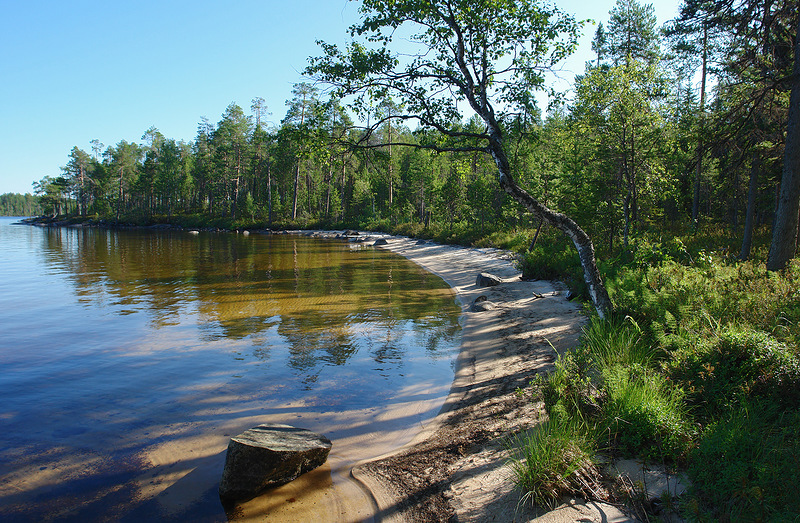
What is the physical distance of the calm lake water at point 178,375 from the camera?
571 centimetres

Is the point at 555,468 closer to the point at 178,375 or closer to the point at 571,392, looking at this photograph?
the point at 571,392

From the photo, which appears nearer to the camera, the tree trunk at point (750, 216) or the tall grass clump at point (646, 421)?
the tall grass clump at point (646, 421)

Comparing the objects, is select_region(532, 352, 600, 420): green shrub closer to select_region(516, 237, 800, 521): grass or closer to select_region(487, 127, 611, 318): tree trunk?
select_region(516, 237, 800, 521): grass

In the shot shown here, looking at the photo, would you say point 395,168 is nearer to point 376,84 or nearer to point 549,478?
point 376,84

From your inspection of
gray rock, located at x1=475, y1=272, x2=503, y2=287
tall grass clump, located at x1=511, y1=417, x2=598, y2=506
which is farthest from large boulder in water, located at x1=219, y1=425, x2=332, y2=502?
gray rock, located at x1=475, y1=272, x2=503, y2=287

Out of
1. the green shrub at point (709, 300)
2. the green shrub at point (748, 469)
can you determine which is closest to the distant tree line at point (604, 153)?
the green shrub at point (709, 300)

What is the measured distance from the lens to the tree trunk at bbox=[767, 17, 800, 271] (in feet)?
32.3

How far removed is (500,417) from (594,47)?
40.6 meters

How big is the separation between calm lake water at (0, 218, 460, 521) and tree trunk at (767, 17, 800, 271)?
7.91 meters

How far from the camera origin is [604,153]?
14.7 m

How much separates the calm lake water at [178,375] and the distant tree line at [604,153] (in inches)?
185

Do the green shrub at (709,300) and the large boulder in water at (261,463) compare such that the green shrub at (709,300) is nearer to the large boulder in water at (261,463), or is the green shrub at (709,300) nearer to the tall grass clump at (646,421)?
the tall grass clump at (646,421)

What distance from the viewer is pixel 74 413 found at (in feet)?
25.5

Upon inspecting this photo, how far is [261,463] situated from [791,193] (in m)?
12.6
